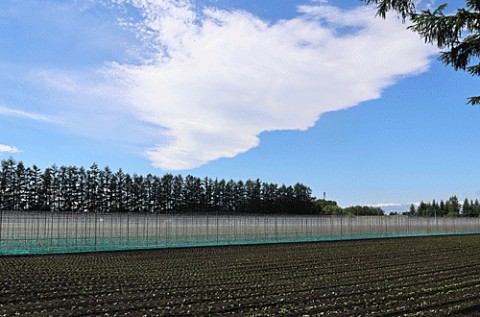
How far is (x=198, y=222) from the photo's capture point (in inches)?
1244

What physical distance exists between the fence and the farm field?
295 inches

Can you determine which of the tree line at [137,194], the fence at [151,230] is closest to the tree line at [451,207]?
the tree line at [137,194]

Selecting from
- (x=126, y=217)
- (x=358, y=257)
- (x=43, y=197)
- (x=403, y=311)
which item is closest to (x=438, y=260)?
(x=358, y=257)

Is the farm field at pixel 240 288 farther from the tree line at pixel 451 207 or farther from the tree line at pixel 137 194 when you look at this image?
the tree line at pixel 451 207

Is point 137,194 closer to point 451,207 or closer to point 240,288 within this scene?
point 240,288

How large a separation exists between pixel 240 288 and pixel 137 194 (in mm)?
53095

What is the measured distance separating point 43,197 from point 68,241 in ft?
99.9

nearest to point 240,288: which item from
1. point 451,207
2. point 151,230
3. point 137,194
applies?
point 151,230

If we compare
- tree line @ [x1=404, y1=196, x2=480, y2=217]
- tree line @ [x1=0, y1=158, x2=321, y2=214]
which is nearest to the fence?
tree line @ [x1=0, y1=158, x2=321, y2=214]

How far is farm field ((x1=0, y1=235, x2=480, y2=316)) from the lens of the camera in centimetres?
914

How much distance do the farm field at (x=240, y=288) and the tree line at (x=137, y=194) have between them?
37.5 meters

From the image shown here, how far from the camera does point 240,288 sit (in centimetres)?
1145

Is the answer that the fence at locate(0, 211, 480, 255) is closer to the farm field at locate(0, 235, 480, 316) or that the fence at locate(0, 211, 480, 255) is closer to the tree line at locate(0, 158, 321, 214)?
the farm field at locate(0, 235, 480, 316)

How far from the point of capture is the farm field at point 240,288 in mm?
9141
